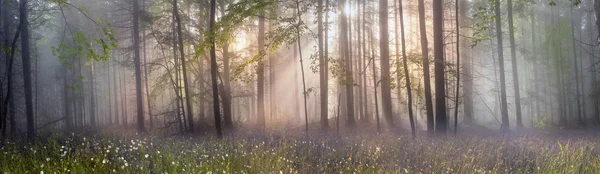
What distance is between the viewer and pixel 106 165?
5.42 metres

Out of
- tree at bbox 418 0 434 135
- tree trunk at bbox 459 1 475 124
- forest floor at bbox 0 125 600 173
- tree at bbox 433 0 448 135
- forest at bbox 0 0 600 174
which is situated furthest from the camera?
tree trunk at bbox 459 1 475 124

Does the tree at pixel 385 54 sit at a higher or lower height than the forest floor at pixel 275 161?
higher

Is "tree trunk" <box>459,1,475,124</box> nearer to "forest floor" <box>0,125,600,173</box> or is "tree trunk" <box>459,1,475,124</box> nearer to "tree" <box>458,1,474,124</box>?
"tree" <box>458,1,474,124</box>

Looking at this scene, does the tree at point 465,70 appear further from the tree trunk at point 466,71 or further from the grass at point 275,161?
the grass at point 275,161

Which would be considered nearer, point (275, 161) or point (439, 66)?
point (275, 161)

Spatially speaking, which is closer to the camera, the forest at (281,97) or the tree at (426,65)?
the forest at (281,97)

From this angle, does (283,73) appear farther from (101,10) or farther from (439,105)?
(439,105)

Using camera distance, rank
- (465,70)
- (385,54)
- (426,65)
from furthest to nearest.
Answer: (465,70)
(385,54)
(426,65)

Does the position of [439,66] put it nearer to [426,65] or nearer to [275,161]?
[426,65]

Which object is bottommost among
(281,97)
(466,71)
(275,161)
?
(275,161)

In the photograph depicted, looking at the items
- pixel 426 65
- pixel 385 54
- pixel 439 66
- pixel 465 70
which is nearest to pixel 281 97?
pixel 465 70

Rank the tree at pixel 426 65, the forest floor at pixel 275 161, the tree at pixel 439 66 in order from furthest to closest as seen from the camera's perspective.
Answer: the tree at pixel 426 65
the tree at pixel 439 66
the forest floor at pixel 275 161

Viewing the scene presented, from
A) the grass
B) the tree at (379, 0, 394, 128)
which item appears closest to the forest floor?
the grass

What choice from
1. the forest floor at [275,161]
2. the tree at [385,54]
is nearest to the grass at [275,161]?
the forest floor at [275,161]
